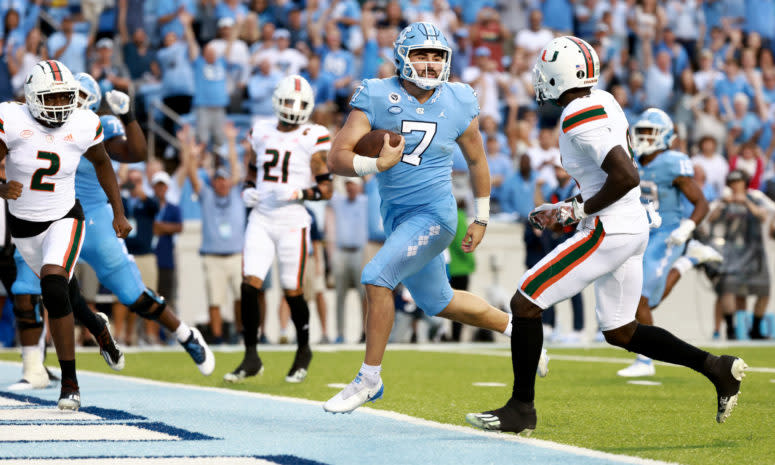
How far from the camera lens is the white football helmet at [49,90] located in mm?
6066

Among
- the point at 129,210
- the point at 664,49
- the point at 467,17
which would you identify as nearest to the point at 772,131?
the point at 664,49

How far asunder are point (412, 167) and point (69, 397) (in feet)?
6.55

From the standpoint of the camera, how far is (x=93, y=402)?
6418 millimetres

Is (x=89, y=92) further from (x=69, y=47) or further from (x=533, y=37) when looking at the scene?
(x=533, y=37)

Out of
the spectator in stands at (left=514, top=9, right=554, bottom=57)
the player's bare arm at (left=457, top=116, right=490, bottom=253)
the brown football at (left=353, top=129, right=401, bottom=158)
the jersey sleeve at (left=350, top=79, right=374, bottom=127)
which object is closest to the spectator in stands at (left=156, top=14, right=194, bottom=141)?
the spectator in stands at (left=514, top=9, right=554, bottom=57)

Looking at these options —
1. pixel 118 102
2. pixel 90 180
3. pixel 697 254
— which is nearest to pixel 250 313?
pixel 90 180

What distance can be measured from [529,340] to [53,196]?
2.70 m

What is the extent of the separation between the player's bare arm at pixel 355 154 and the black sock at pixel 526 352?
0.89 m

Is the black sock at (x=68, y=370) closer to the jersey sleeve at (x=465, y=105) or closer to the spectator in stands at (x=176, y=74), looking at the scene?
the jersey sleeve at (x=465, y=105)

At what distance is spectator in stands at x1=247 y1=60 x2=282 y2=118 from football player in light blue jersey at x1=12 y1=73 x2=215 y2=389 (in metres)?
7.21

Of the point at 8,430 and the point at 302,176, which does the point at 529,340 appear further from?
the point at 302,176

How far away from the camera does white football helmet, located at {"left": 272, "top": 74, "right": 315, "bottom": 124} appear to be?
8.19 metres

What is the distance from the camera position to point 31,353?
24.7ft

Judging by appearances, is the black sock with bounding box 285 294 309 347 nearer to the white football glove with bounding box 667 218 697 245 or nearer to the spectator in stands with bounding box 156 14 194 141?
the white football glove with bounding box 667 218 697 245
